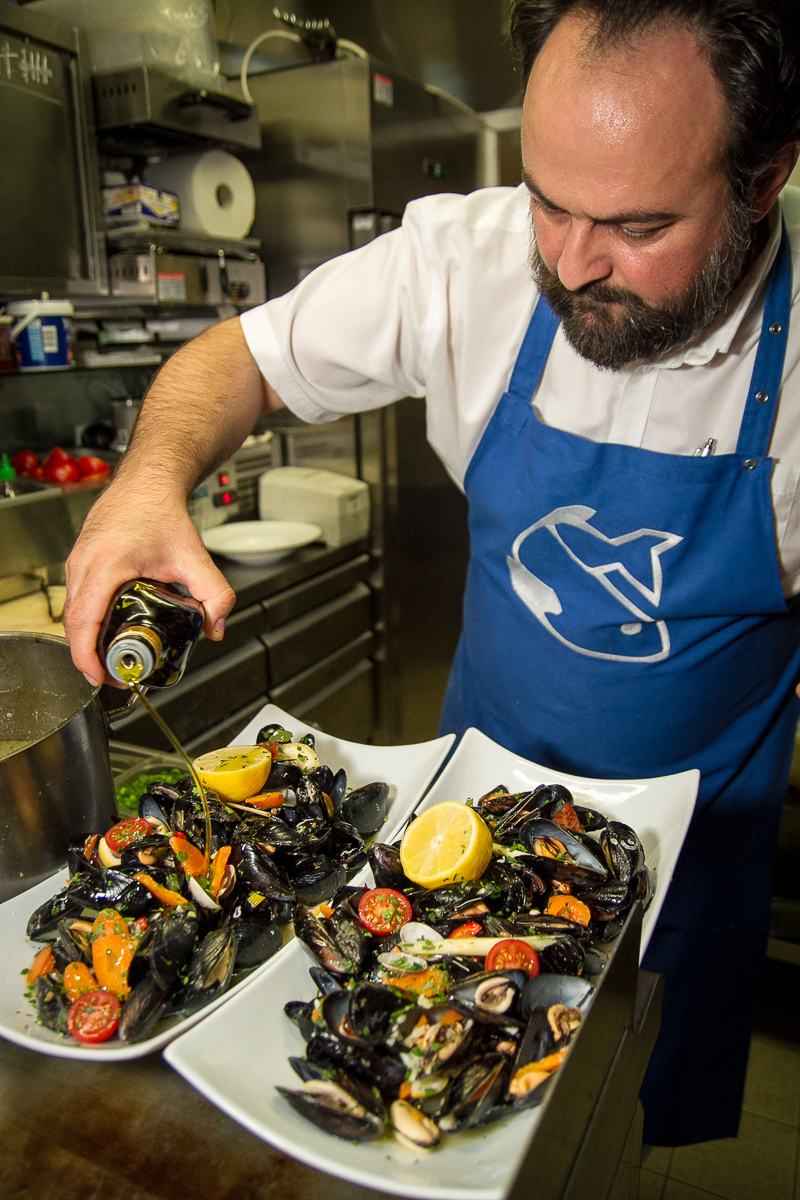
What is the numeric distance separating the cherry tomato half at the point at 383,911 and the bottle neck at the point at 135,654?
0.98ft

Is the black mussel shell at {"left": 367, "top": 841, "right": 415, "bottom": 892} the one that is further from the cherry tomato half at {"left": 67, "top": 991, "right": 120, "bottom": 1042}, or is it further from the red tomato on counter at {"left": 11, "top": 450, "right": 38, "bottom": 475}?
the red tomato on counter at {"left": 11, "top": 450, "right": 38, "bottom": 475}

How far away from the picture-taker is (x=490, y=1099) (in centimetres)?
62

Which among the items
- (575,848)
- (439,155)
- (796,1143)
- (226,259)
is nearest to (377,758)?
(575,848)

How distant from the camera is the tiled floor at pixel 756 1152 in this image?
176cm

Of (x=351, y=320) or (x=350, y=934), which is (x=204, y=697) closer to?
(x=351, y=320)

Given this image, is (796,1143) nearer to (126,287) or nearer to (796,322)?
(796,322)

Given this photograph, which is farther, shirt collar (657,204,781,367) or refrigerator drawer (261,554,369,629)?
refrigerator drawer (261,554,369,629)

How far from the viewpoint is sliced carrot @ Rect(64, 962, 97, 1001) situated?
2.32 feet

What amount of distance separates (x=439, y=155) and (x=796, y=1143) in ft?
10.9

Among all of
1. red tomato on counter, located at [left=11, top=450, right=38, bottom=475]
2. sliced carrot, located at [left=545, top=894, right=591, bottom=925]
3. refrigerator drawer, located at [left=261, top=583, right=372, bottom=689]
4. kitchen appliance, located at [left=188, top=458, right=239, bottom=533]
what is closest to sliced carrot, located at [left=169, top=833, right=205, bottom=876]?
sliced carrot, located at [left=545, top=894, right=591, bottom=925]

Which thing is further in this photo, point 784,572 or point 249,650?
point 249,650

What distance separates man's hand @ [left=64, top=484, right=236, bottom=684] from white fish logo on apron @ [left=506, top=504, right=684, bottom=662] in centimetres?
57

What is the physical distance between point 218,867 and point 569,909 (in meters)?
0.33

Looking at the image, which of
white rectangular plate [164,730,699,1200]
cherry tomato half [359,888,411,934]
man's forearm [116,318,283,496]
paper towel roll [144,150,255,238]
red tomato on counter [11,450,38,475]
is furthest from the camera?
paper towel roll [144,150,255,238]
